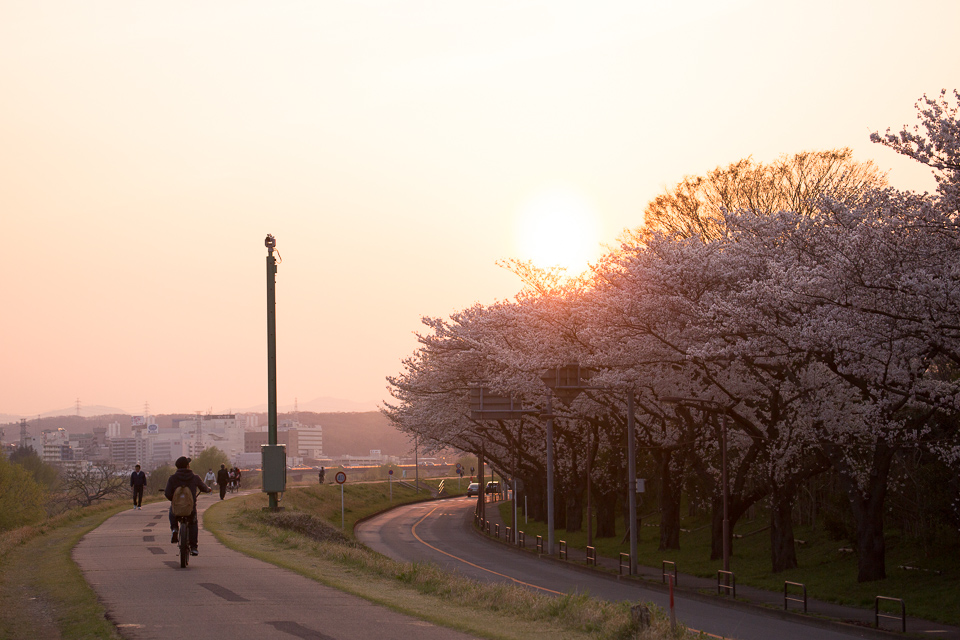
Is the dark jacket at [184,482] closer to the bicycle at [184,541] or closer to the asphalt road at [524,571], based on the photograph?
the bicycle at [184,541]

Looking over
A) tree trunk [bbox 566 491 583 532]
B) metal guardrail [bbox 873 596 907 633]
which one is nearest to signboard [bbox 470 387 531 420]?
tree trunk [bbox 566 491 583 532]

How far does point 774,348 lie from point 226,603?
1788 cm

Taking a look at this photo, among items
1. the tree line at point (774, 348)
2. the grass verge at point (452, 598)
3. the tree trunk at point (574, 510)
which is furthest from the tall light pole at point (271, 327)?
the tree trunk at point (574, 510)

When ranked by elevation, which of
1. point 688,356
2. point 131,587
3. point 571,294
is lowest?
point 131,587

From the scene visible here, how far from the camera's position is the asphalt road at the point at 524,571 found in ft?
70.9

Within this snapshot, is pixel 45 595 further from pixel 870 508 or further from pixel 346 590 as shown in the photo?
pixel 870 508

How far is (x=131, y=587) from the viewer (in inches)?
553

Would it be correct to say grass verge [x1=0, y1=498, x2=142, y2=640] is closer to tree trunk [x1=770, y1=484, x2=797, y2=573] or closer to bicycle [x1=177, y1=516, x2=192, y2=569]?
bicycle [x1=177, y1=516, x2=192, y2=569]

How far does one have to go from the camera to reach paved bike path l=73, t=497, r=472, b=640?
423 inches

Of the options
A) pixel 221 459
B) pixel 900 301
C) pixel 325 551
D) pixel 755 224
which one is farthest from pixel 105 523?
pixel 221 459

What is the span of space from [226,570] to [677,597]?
635 inches

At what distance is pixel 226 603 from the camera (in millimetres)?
12641

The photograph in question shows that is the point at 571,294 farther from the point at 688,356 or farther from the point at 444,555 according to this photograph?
the point at 444,555

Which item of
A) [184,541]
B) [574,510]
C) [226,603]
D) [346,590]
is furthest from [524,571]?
[226,603]
